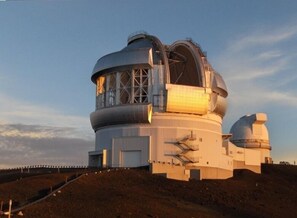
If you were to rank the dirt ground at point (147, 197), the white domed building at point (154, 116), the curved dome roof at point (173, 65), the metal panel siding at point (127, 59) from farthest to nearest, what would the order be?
the curved dome roof at point (173, 65) < the metal panel siding at point (127, 59) < the white domed building at point (154, 116) < the dirt ground at point (147, 197)

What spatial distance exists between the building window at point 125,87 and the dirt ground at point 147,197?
1112 cm

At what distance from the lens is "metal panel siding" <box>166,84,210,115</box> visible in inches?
2174

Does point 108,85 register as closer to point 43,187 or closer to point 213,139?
point 213,139

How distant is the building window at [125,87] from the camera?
185 feet

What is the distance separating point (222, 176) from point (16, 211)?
35.5 metres

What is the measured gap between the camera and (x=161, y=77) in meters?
56.2

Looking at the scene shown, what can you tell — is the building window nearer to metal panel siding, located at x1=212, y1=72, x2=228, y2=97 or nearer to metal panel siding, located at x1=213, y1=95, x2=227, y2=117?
metal panel siding, located at x1=212, y1=72, x2=228, y2=97

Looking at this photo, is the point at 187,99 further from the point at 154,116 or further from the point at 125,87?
the point at 125,87

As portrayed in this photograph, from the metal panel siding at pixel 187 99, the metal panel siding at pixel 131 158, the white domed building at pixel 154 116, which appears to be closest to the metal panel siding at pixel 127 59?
the white domed building at pixel 154 116

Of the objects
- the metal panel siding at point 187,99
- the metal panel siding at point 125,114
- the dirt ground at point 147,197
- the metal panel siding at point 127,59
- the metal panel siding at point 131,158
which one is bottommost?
the dirt ground at point 147,197

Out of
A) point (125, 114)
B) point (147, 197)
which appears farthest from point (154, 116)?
point (147, 197)

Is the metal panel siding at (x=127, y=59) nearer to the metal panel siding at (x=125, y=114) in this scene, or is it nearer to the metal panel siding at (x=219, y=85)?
the metal panel siding at (x=125, y=114)

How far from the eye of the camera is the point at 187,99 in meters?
55.8

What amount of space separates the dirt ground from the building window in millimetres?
11117
